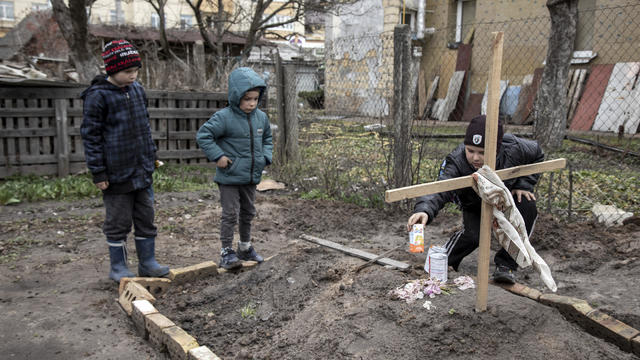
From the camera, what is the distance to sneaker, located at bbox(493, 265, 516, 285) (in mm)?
3352

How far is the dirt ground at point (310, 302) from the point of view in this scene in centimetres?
248

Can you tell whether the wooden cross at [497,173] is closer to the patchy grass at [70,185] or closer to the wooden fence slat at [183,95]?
the patchy grass at [70,185]

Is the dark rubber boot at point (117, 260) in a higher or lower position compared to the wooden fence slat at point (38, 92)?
lower

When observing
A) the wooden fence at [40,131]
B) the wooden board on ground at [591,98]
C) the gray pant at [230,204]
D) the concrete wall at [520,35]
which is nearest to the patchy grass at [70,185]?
the wooden fence at [40,131]

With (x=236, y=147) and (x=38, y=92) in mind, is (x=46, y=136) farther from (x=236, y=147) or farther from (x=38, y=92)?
(x=236, y=147)

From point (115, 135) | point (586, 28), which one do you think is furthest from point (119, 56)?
point (586, 28)

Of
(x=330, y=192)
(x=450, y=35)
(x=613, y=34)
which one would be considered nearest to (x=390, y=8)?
(x=450, y=35)

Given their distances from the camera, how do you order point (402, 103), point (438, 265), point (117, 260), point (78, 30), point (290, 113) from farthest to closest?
point (78, 30) < point (290, 113) < point (402, 103) < point (117, 260) < point (438, 265)

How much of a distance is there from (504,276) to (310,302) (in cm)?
138

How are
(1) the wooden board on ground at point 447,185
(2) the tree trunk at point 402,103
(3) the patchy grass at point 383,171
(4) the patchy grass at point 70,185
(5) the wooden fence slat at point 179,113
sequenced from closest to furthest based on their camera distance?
(1) the wooden board on ground at point 447,185
(2) the tree trunk at point 402,103
(3) the patchy grass at point 383,171
(4) the patchy grass at point 70,185
(5) the wooden fence slat at point 179,113

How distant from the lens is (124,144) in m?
3.78

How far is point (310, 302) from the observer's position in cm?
305

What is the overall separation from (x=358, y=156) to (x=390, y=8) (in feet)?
35.6

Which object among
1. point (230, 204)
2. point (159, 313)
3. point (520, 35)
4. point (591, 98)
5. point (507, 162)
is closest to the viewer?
point (159, 313)
